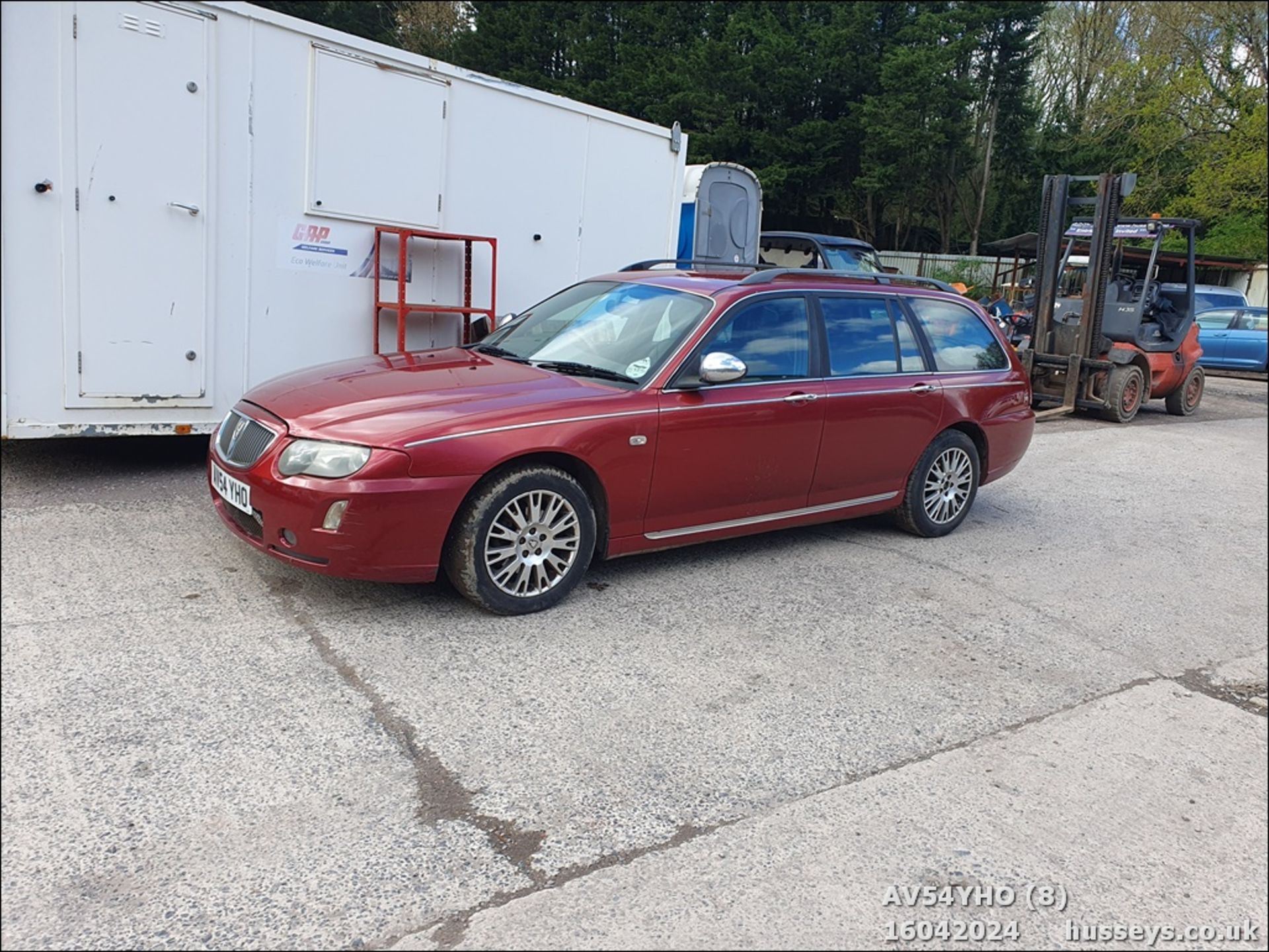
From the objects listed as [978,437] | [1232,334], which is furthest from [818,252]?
[1232,334]

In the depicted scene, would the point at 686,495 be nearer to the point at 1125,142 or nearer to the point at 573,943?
the point at 573,943

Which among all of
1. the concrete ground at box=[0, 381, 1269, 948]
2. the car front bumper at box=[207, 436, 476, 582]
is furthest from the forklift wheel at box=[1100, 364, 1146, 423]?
the car front bumper at box=[207, 436, 476, 582]

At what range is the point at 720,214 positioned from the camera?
12367 millimetres

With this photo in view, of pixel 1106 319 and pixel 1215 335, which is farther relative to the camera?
pixel 1215 335

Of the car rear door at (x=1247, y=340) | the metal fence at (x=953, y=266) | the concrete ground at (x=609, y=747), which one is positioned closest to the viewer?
the concrete ground at (x=609, y=747)

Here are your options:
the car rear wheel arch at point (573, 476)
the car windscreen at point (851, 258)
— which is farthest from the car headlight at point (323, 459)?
the car windscreen at point (851, 258)

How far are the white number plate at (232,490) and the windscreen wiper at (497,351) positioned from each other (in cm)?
154

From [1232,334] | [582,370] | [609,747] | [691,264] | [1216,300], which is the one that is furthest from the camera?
[1216,300]

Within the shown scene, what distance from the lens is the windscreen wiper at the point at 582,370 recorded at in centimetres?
486

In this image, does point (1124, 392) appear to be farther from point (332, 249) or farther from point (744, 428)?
point (332, 249)

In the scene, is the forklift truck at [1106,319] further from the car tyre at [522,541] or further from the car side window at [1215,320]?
the car tyre at [522,541]

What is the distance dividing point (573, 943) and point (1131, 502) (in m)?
6.91

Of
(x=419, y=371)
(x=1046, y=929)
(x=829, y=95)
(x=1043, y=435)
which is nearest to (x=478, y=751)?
(x=1046, y=929)

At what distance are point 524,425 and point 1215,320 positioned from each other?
65.3 ft
